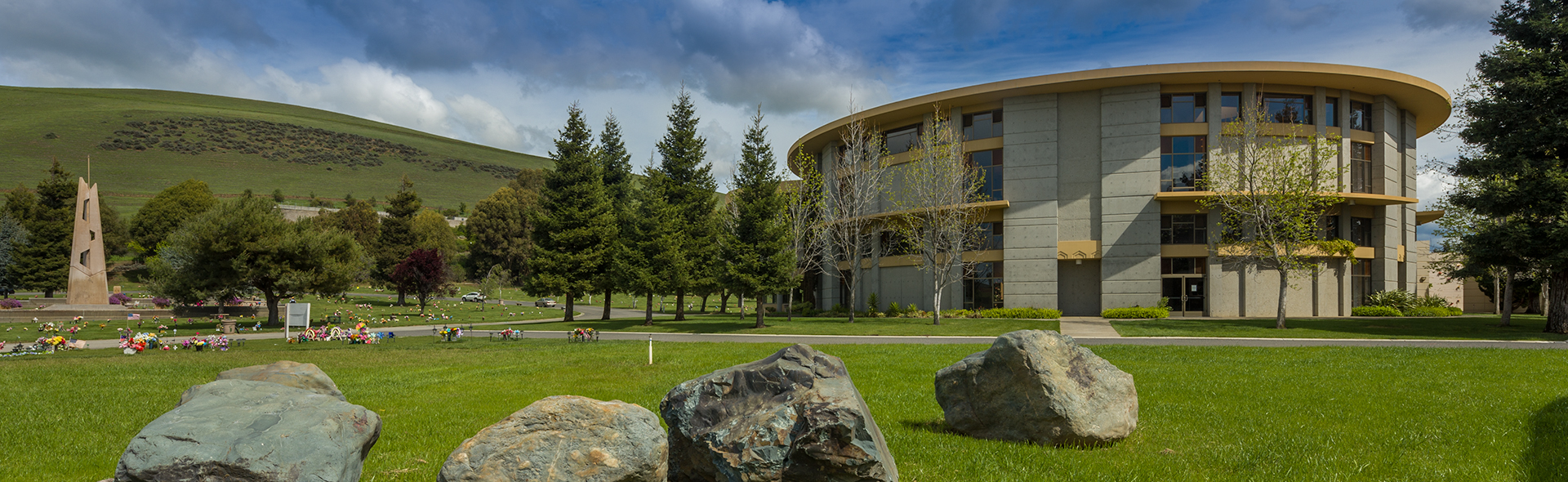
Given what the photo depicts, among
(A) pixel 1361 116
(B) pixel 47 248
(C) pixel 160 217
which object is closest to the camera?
(A) pixel 1361 116

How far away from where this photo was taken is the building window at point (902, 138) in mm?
45812

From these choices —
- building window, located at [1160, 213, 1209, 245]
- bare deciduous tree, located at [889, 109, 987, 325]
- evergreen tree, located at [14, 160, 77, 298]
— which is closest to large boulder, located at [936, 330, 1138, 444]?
bare deciduous tree, located at [889, 109, 987, 325]

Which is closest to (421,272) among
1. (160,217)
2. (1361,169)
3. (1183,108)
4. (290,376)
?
(160,217)

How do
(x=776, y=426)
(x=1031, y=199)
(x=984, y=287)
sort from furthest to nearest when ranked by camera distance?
(x=984, y=287) < (x=1031, y=199) < (x=776, y=426)

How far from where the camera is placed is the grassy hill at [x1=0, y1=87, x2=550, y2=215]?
111 metres

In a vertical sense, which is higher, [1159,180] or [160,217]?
[1159,180]

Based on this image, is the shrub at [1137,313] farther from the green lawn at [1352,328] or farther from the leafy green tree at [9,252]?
the leafy green tree at [9,252]

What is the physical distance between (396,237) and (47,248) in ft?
76.7

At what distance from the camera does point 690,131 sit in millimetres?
44062

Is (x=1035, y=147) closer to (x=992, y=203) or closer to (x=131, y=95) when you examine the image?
(x=992, y=203)

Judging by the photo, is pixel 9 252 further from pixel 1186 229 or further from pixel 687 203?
pixel 1186 229

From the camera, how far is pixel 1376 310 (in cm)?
3709

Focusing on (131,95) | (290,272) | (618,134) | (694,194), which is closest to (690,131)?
(694,194)

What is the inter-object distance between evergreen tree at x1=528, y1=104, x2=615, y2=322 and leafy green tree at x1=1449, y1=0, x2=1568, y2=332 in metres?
37.7
